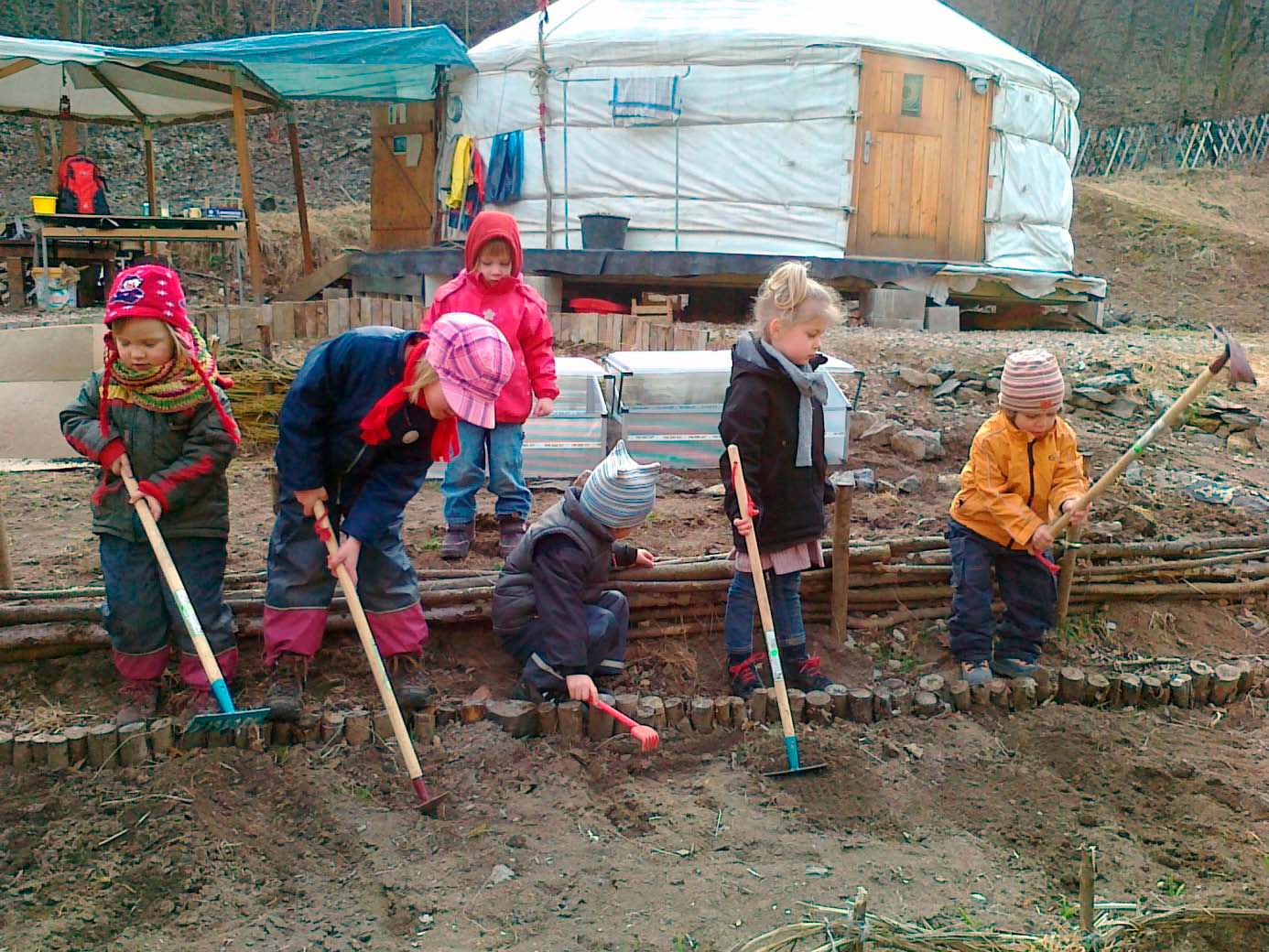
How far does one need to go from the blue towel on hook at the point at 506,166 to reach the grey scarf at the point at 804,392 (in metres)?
9.48

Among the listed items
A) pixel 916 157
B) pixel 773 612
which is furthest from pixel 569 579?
pixel 916 157

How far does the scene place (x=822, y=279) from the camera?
11.1m

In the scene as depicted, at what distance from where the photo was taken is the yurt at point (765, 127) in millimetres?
11508

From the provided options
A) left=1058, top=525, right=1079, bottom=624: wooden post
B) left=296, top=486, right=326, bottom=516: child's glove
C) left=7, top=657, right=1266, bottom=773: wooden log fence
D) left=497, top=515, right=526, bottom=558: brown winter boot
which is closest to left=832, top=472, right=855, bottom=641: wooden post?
left=7, top=657, right=1266, bottom=773: wooden log fence

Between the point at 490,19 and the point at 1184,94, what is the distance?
18.6m

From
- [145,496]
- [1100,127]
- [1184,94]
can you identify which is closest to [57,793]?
[145,496]

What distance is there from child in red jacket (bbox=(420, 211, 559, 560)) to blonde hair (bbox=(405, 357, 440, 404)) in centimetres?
119

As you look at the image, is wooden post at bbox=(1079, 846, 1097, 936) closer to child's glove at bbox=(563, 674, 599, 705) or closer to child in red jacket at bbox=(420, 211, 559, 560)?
child's glove at bbox=(563, 674, 599, 705)

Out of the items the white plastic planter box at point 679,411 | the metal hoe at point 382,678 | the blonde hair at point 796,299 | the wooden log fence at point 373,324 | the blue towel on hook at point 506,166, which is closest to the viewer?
the metal hoe at point 382,678

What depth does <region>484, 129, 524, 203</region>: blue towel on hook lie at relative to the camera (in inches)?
485

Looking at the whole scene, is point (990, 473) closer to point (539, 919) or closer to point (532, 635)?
point (532, 635)

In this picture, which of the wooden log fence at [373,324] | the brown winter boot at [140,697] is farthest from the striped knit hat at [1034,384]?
the wooden log fence at [373,324]

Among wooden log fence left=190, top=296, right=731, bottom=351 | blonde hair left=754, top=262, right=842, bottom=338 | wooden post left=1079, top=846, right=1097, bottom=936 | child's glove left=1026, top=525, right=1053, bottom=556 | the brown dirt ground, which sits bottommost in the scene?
the brown dirt ground

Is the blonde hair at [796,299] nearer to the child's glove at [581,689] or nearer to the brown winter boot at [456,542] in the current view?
the child's glove at [581,689]
